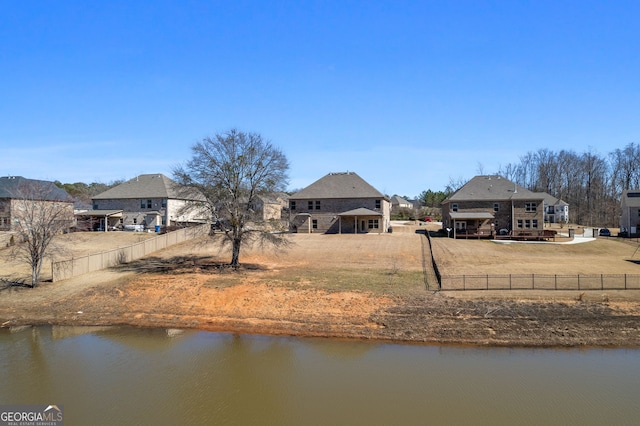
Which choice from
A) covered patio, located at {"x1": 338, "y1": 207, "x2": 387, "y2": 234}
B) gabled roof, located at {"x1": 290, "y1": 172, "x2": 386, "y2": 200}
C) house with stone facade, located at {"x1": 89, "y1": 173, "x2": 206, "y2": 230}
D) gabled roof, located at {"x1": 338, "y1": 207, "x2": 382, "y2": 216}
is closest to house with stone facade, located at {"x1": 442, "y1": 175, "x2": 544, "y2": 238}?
covered patio, located at {"x1": 338, "y1": 207, "x2": 387, "y2": 234}

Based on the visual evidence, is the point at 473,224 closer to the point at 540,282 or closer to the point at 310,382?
the point at 540,282

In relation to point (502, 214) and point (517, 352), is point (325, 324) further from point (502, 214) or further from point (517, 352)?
point (502, 214)

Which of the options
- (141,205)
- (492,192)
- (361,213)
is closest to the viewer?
(361,213)

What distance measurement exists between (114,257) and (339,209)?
26.1 metres

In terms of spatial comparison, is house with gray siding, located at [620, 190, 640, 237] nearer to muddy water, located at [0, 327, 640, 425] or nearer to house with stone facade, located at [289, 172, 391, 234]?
house with stone facade, located at [289, 172, 391, 234]

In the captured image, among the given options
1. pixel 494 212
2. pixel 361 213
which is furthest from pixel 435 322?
pixel 494 212

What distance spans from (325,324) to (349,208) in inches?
1217

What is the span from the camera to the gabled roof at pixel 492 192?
161 ft

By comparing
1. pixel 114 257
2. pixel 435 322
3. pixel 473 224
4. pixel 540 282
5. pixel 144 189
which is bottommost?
pixel 435 322

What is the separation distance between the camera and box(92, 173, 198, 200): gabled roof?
55312mm

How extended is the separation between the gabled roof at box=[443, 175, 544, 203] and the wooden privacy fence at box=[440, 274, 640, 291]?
23.3 metres

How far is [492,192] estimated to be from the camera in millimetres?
50656

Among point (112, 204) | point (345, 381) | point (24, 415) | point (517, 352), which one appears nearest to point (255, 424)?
point (345, 381)

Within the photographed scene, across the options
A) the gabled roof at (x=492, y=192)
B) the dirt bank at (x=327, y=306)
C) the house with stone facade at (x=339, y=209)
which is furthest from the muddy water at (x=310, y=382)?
the gabled roof at (x=492, y=192)
